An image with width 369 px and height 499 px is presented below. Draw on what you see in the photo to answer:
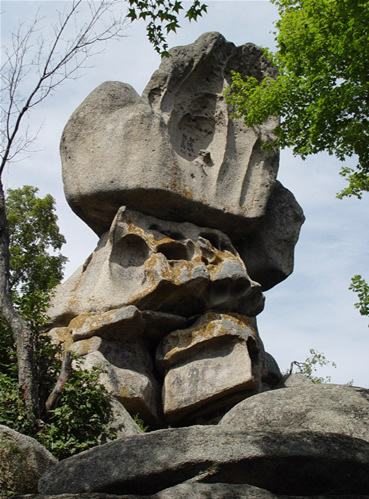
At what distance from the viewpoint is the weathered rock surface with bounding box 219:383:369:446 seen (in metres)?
6.34

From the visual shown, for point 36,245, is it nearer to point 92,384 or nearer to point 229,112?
point 229,112

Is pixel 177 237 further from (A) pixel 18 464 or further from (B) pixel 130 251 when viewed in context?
(A) pixel 18 464

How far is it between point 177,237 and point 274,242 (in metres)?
→ 2.18

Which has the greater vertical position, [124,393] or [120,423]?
[124,393]

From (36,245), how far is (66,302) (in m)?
7.06

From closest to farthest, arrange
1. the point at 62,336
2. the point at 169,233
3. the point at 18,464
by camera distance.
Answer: the point at 18,464 → the point at 62,336 → the point at 169,233

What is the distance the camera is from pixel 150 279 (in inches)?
409

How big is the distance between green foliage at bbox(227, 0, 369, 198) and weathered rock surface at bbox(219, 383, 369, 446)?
586cm

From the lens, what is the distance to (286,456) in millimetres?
4977

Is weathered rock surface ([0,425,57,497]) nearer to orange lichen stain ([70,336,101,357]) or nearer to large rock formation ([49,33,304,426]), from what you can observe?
large rock formation ([49,33,304,426])

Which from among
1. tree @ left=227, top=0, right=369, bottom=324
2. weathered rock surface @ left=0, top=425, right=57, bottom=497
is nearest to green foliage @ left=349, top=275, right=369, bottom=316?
tree @ left=227, top=0, right=369, bottom=324

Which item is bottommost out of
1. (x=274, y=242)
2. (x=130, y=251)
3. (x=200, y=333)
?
(x=200, y=333)

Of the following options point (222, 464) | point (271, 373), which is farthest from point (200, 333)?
point (222, 464)

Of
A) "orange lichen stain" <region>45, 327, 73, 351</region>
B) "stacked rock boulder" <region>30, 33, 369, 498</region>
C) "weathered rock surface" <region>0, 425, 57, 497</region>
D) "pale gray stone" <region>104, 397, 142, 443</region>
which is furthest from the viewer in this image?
"orange lichen stain" <region>45, 327, 73, 351</region>
